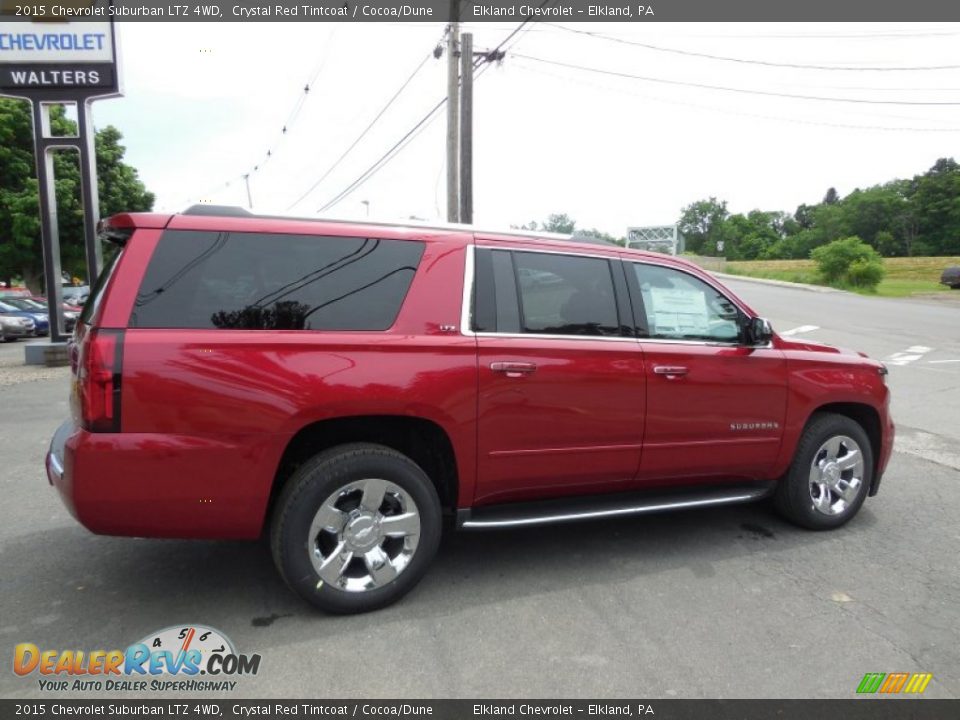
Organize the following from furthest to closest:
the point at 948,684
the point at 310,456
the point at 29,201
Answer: the point at 29,201 < the point at 310,456 < the point at 948,684

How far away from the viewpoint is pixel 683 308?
13.2 feet

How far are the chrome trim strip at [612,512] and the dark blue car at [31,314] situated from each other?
22.7 metres

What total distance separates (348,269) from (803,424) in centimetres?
302

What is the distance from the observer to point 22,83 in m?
12.5

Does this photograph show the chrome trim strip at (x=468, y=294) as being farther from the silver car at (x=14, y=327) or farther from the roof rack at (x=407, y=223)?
the silver car at (x=14, y=327)

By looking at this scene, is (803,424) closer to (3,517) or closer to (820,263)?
(3,517)

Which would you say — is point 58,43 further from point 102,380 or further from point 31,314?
point 102,380

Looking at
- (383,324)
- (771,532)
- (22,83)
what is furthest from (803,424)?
(22,83)

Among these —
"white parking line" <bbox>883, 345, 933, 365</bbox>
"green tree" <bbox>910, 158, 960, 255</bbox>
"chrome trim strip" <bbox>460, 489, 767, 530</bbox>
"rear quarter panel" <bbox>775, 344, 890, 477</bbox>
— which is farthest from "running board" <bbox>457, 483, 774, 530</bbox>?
"green tree" <bbox>910, 158, 960, 255</bbox>

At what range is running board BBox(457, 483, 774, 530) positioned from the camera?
3.44 meters

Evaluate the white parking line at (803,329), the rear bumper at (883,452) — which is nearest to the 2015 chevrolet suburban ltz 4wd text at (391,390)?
the rear bumper at (883,452)

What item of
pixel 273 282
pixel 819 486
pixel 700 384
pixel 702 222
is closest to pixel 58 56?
pixel 273 282

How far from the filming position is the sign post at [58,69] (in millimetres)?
12289
